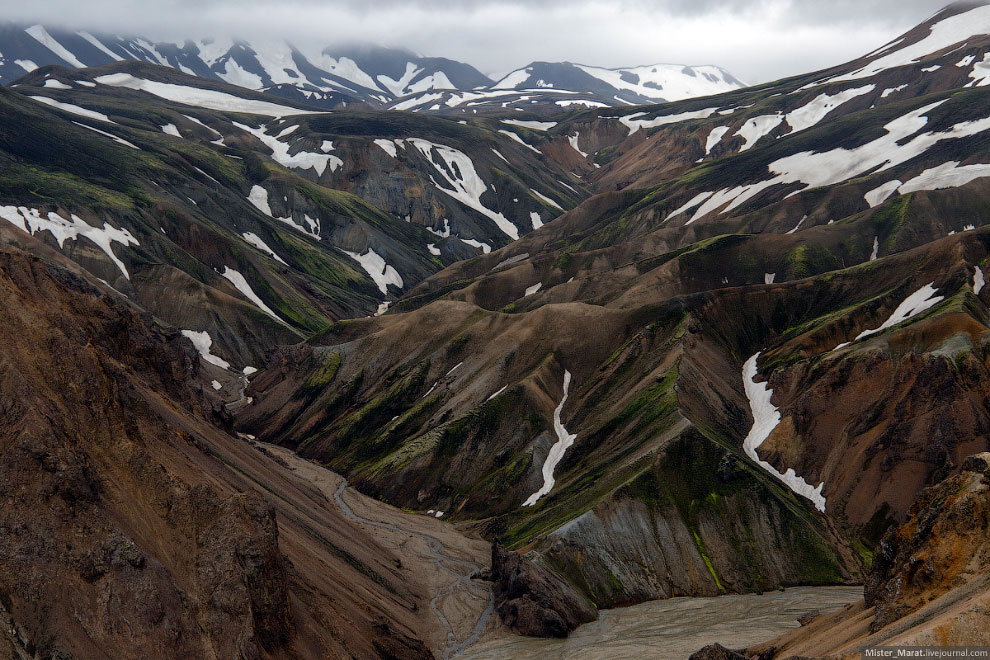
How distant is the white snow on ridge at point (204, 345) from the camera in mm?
156625

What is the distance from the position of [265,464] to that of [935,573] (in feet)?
212

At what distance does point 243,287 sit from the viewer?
7347 inches

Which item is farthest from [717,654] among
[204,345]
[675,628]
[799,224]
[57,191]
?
[57,191]

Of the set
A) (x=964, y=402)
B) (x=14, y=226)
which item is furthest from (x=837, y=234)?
(x=14, y=226)

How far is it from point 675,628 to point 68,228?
149 meters

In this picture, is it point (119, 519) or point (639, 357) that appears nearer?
point (119, 519)

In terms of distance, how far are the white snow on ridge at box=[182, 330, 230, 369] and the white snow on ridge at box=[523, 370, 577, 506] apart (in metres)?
80.0

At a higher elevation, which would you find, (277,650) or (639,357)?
(277,650)

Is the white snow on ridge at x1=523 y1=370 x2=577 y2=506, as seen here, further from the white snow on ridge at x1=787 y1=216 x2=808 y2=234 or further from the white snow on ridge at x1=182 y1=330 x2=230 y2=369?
the white snow on ridge at x1=787 y1=216 x2=808 y2=234

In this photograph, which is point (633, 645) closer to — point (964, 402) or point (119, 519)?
point (119, 519)

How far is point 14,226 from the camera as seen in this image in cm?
14600

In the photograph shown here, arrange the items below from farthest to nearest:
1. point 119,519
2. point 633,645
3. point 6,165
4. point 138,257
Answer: point 6,165 < point 138,257 < point 633,645 < point 119,519

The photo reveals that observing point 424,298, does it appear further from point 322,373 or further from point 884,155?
point 884,155

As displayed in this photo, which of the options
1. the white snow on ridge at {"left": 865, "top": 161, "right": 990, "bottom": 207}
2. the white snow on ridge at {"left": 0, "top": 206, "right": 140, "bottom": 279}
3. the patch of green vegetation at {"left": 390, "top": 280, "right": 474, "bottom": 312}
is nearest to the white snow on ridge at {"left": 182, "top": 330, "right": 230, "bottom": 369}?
the white snow on ridge at {"left": 0, "top": 206, "right": 140, "bottom": 279}
